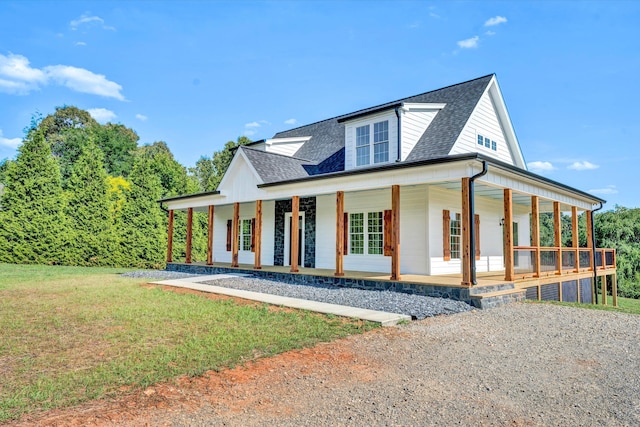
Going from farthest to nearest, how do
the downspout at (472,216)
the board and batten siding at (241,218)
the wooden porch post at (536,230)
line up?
the board and batten siding at (241,218) < the wooden porch post at (536,230) < the downspout at (472,216)

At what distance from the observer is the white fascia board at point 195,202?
54.1 feet

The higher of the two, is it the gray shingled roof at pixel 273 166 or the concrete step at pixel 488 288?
the gray shingled roof at pixel 273 166

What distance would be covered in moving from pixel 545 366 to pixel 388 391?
2329 mm

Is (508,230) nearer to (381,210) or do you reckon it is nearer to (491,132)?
(381,210)

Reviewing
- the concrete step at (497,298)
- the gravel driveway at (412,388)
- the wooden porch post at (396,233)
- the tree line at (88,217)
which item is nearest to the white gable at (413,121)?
the wooden porch post at (396,233)

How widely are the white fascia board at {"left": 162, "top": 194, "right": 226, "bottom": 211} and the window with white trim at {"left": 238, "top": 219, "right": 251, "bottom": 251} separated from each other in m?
1.97

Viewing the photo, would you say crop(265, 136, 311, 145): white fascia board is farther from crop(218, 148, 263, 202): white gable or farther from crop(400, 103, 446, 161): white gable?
crop(400, 103, 446, 161): white gable

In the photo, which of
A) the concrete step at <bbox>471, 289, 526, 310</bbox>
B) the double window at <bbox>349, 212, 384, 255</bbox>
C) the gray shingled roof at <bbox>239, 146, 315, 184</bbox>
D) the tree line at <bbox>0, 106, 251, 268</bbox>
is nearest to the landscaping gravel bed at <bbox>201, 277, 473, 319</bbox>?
the concrete step at <bbox>471, 289, 526, 310</bbox>

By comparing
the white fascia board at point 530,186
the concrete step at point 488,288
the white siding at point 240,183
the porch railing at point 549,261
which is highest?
the white siding at point 240,183

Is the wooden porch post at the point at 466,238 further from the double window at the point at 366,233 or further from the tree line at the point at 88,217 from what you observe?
the tree line at the point at 88,217

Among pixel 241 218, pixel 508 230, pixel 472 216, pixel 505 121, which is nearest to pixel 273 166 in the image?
pixel 241 218

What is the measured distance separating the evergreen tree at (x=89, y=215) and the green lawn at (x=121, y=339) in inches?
438

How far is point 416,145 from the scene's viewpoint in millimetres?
13359

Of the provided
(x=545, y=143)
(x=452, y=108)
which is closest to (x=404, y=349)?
(x=452, y=108)
